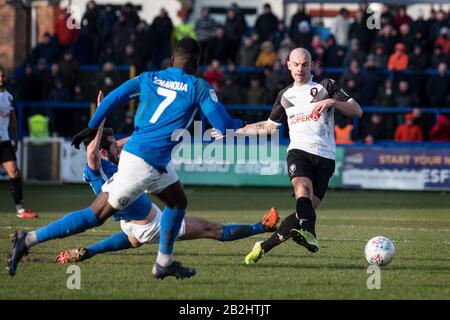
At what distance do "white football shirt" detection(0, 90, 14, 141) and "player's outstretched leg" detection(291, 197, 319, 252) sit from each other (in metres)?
7.73

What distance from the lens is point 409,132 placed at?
24.9 metres

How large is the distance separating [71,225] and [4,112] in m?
8.14

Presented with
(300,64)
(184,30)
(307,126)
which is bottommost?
(307,126)

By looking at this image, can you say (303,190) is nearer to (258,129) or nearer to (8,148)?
(258,129)

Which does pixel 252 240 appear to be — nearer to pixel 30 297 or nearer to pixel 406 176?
Answer: pixel 30 297

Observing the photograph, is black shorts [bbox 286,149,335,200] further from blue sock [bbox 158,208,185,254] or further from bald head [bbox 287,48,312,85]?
blue sock [bbox 158,208,185,254]

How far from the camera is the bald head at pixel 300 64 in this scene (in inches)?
429

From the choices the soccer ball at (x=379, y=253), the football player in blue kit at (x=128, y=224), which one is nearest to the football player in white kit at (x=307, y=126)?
the football player in blue kit at (x=128, y=224)

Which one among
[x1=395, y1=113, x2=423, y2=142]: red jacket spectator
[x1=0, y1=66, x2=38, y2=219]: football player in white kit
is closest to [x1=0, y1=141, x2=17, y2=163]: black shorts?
[x1=0, y1=66, x2=38, y2=219]: football player in white kit

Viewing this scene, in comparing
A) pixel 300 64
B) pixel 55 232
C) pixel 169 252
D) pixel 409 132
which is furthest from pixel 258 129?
pixel 409 132

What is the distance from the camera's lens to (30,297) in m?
8.45

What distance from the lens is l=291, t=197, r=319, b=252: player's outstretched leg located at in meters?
10.2

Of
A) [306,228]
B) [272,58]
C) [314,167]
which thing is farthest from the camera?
[272,58]

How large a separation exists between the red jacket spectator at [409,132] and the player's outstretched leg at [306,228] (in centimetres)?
1469
